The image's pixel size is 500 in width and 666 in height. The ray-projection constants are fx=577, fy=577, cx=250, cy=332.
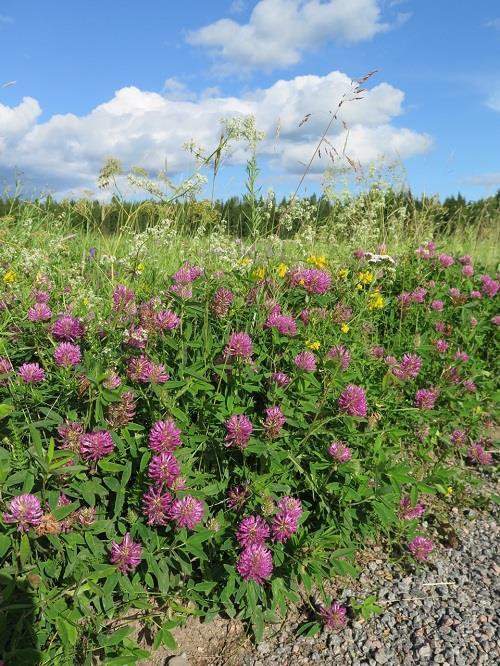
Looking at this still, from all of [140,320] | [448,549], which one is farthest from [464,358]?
[140,320]

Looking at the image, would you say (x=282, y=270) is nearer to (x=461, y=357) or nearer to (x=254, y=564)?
(x=461, y=357)

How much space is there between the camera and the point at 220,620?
7.73 feet

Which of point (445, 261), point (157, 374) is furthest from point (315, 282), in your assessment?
point (445, 261)

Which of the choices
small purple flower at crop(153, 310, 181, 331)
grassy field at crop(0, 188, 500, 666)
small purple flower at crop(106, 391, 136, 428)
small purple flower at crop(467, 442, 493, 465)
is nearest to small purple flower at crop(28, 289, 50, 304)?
grassy field at crop(0, 188, 500, 666)

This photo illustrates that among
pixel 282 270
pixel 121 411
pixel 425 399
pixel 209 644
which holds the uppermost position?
pixel 282 270

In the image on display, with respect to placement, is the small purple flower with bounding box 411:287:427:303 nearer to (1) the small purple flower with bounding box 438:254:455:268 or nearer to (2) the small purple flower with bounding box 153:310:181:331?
(1) the small purple flower with bounding box 438:254:455:268

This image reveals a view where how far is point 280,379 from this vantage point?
96.1 inches

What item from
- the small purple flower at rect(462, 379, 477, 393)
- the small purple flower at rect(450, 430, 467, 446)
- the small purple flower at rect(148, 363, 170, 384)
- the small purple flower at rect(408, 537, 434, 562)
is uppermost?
the small purple flower at rect(148, 363, 170, 384)

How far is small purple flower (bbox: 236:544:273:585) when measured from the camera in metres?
2.09

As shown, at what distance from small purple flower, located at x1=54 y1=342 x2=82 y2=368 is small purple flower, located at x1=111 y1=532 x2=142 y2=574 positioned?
2.19ft

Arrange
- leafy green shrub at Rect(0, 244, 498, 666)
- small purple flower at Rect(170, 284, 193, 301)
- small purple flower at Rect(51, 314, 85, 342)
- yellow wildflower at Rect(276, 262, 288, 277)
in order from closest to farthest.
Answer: leafy green shrub at Rect(0, 244, 498, 666)
small purple flower at Rect(51, 314, 85, 342)
small purple flower at Rect(170, 284, 193, 301)
yellow wildflower at Rect(276, 262, 288, 277)

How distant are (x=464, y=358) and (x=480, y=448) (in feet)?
1.89

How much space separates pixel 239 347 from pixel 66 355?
0.67m

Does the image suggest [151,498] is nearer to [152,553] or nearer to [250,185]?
[152,553]
